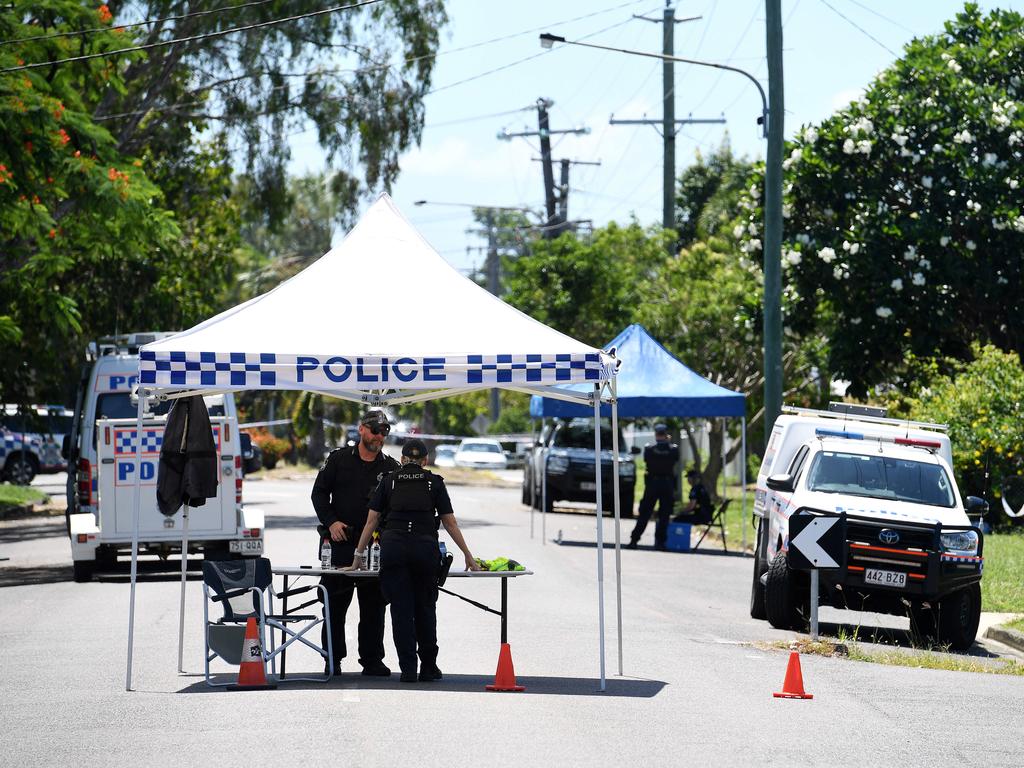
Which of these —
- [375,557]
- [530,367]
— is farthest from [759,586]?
[375,557]

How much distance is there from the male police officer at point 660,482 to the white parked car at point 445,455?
34.7 meters

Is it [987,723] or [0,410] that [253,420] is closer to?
[0,410]

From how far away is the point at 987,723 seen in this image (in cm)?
1069

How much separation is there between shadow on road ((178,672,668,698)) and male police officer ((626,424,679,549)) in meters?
13.1

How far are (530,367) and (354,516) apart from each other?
1.74 metres

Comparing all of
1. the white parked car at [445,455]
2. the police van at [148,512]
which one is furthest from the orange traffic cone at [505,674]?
the white parked car at [445,455]

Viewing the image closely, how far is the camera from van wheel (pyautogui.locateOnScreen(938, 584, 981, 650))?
1570cm

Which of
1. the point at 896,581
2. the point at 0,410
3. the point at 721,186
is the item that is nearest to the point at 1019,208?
the point at 896,581

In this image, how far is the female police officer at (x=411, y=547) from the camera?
11.7 m

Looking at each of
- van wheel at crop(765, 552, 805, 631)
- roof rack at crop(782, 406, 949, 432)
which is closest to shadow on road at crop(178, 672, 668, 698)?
van wheel at crop(765, 552, 805, 631)

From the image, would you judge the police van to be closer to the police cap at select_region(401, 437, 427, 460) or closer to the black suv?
the police cap at select_region(401, 437, 427, 460)

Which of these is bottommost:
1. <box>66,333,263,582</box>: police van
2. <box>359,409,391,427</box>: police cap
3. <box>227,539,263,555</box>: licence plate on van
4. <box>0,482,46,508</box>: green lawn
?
<box>0,482,46,508</box>: green lawn

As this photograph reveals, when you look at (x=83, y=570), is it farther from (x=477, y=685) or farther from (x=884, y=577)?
(x=884, y=577)

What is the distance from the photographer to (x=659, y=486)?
84.6 feet
